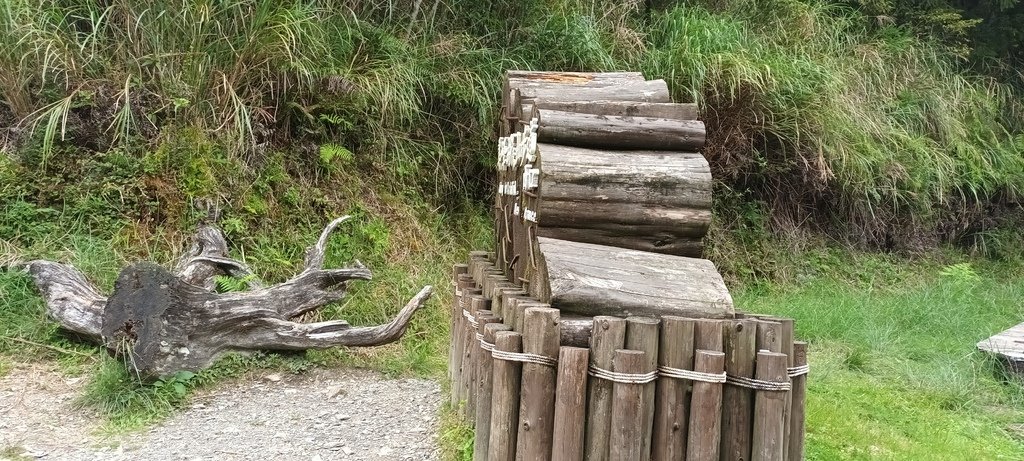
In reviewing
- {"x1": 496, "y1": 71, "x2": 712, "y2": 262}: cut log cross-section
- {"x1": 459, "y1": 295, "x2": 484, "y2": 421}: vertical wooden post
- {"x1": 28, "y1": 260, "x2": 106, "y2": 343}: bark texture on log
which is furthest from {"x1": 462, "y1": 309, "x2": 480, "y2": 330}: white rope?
{"x1": 28, "y1": 260, "x2": 106, "y2": 343}: bark texture on log

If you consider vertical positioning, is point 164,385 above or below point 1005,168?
below

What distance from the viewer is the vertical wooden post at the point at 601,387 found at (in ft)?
8.04

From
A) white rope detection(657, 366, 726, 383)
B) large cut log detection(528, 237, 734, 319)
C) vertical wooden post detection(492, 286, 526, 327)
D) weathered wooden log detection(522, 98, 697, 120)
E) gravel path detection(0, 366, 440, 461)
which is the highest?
weathered wooden log detection(522, 98, 697, 120)

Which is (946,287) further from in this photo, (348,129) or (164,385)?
(164,385)

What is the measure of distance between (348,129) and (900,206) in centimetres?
677

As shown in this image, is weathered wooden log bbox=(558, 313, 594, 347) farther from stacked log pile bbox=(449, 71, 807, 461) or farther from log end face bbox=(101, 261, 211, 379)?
log end face bbox=(101, 261, 211, 379)

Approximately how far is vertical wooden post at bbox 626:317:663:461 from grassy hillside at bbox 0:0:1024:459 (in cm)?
136

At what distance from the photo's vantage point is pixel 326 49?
254 inches

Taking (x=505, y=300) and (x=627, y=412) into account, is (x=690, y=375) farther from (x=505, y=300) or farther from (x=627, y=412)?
(x=505, y=300)

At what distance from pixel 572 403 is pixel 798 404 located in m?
0.89

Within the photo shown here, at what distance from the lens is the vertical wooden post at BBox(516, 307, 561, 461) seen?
8.32 ft

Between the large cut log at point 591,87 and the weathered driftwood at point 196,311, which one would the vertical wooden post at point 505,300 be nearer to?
the large cut log at point 591,87

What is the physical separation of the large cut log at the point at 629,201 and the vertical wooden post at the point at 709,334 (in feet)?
2.59

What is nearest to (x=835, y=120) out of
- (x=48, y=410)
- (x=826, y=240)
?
(x=826, y=240)
